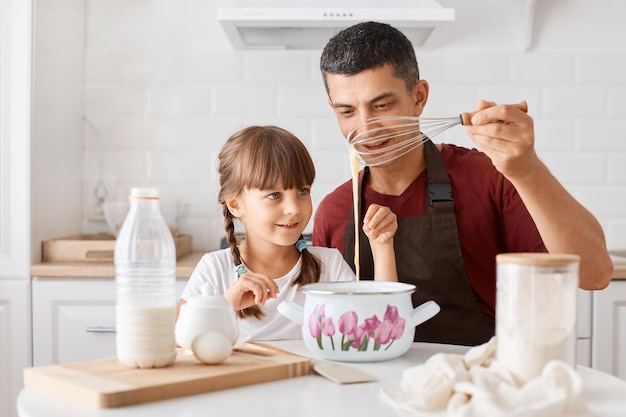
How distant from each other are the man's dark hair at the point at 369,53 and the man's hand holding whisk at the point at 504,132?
559 millimetres

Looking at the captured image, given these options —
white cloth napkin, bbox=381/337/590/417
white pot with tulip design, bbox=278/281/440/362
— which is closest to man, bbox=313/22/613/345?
white pot with tulip design, bbox=278/281/440/362

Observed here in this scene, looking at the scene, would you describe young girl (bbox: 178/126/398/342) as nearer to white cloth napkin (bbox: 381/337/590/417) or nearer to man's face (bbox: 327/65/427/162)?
man's face (bbox: 327/65/427/162)

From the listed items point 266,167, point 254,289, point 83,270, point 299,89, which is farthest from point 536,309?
point 299,89

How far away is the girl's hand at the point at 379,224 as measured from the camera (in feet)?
5.49

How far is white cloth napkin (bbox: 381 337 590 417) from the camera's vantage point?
0.85 m

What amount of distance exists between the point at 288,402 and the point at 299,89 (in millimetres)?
2060

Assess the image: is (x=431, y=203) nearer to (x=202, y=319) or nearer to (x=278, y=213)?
(x=278, y=213)

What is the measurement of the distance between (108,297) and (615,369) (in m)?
1.54

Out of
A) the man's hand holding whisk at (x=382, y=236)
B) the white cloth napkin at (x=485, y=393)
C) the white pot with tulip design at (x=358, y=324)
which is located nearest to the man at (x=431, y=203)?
the man's hand holding whisk at (x=382, y=236)

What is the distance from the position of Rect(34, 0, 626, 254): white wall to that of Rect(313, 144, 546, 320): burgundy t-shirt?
962mm

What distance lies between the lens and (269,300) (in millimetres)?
1711

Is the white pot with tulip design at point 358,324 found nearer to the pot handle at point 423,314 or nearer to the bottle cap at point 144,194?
the pot handle at point 423,314

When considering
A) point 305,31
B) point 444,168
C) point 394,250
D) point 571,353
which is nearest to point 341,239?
point 394,250

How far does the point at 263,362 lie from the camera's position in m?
1.10
